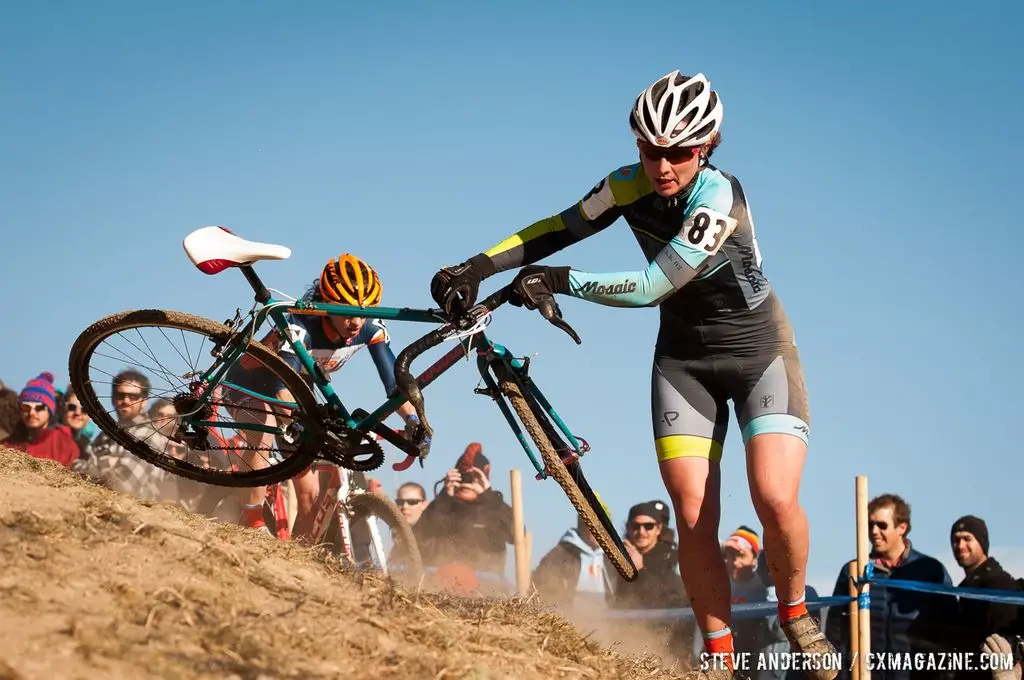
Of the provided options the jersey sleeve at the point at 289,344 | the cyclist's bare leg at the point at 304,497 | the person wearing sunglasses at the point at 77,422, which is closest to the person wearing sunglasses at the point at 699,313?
the jersey sleeve at the point at 289,344

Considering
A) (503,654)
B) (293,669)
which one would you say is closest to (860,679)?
(503,654)

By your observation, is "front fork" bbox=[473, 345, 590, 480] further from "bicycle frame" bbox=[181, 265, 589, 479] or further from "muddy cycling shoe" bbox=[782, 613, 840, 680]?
"muddy cycling shoe" bbox=[782, 613, 840, 680]

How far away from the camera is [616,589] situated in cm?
1070

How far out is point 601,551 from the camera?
8.99 meters

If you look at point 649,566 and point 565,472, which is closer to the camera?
point 565,472

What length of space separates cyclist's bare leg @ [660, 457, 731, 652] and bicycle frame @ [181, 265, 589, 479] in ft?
2.04

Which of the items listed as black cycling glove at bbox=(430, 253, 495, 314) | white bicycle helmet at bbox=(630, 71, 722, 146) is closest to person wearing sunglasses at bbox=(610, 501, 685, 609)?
black cycling glove at bbox=(430, 253, 495, 314)

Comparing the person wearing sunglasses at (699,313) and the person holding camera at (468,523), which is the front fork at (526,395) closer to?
the person wearing sunglasses at (699,313)

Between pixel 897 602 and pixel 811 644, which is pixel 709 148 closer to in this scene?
pixel 811 644

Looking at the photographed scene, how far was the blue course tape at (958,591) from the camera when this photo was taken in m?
8.20

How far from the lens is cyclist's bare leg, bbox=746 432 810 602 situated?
240 inches

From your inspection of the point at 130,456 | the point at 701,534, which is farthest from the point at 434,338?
the point at 130,456

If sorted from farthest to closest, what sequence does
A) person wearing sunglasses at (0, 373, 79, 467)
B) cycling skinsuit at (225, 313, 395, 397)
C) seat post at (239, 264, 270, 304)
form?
1. person wearing sunglasses at (0, 373, 79, 467)
2. cycling skinsuit at (225, 313, 395, 397)
3. seat post at (239, 264, 270, 304)

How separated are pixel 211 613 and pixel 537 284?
235 centimetres
